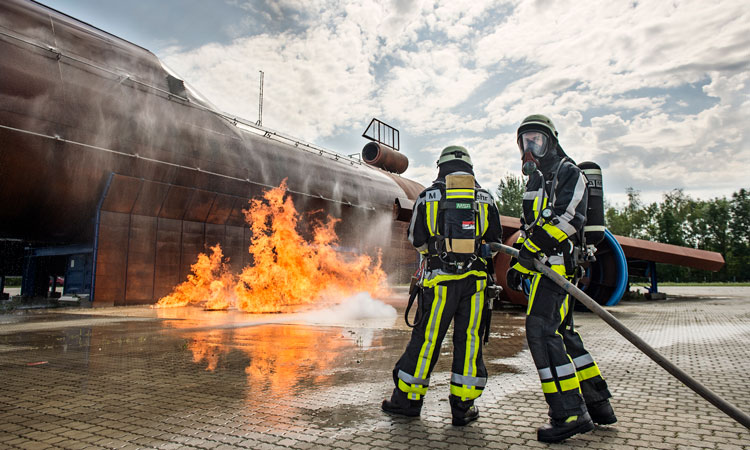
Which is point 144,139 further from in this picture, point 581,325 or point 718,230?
point 718,230

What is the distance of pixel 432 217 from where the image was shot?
4059 millimetres

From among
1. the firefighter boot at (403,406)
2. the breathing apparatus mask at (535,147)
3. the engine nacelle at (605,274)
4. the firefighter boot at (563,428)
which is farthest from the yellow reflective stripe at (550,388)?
the engine nacelle at (605,274)

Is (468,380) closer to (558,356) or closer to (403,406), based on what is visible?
(403,406)

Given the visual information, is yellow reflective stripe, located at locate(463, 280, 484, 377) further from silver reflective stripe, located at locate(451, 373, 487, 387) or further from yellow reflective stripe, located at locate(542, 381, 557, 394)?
yellow reflective stripe, located at locate(542, 381, 557, 394)

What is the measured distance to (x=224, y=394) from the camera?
4.31 meters

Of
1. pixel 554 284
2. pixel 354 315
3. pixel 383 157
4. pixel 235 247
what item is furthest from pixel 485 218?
pixel 383 157

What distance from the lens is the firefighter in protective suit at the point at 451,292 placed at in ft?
12.2

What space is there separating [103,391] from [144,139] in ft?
41.6

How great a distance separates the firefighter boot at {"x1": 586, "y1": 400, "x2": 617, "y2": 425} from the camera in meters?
3.47

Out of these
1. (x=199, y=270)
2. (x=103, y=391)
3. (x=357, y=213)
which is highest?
(x=357, y=213)

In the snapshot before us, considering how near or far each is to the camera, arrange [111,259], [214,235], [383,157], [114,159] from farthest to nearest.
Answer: [383,157] < [214,235] < [111,259] < [114,159]

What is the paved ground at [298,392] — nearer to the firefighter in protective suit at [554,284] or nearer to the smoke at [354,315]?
the firefighter in protective suit at [554,284]

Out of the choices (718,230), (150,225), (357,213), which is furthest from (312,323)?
(718,230)

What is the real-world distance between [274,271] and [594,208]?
49.5 feet
